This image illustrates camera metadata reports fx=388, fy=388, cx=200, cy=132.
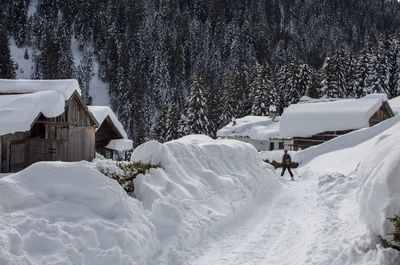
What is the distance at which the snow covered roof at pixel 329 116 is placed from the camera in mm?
35156

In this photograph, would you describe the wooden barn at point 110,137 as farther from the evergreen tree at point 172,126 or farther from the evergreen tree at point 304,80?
the evergreen tree at point 304,80

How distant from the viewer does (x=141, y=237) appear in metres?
6.79

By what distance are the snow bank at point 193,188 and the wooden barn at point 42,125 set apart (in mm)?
6307

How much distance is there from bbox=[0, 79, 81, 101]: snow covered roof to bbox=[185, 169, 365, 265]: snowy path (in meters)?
11.0

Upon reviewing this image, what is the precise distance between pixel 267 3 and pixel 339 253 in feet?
475

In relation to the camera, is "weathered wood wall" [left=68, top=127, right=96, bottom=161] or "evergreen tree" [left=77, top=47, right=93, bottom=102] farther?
"evergreen tree" [left=77, top=47, right=93, bottom=102]

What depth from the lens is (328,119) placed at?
36375 millimetres

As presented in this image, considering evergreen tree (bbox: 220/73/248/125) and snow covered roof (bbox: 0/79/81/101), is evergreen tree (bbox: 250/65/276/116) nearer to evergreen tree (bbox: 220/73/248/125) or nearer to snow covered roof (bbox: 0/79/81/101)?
evergreen tree (bbox: 220/73/248/125)

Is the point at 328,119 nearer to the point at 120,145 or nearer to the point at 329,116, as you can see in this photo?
the point at 329,116

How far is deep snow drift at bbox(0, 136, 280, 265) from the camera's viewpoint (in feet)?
18.4

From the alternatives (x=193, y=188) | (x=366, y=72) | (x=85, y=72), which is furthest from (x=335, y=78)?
(x=85, y=72)

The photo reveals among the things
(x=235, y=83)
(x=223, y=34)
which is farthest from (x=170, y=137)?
(x=223, y=34)

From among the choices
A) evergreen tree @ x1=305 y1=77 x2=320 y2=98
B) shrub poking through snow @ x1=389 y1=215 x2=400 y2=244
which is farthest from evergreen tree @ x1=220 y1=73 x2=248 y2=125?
shrub poking through snow @ x1=389 y1=215 x2=400 y2=244

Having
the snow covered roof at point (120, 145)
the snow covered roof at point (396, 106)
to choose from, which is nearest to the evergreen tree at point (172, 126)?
the snow covered roof at point (120, 145)
